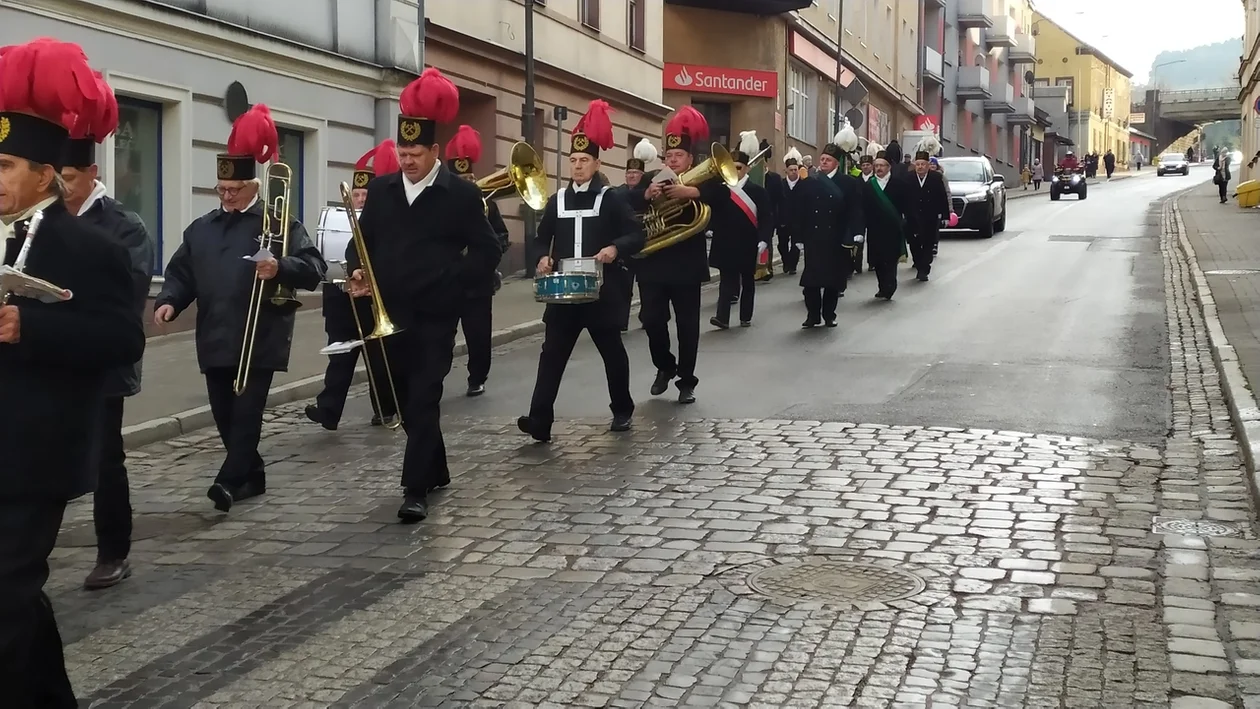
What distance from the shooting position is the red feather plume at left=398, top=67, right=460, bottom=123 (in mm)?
7797

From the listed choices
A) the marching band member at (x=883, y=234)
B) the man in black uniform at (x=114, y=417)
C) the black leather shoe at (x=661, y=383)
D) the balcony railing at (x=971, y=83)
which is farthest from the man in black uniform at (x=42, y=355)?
the balcony railing at (x=971, y=83)

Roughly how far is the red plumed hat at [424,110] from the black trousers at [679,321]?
13.0 ft

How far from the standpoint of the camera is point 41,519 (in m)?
4.01

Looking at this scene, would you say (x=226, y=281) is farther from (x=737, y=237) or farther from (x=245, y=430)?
(x=737, y=237)

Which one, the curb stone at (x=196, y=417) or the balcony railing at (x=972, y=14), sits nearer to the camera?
the curb stone at (x=196, y=417)

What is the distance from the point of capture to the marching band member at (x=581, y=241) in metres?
9.89

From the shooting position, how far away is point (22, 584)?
3939 mm

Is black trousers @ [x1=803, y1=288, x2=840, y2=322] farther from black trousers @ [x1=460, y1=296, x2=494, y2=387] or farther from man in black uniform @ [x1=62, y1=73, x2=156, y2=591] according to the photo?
man in black uniform @ [x1=62, y1=73, x2=156, y2=591]

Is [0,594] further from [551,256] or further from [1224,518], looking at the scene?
[551,256]

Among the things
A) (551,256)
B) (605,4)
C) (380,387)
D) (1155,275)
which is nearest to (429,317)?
(380,387)

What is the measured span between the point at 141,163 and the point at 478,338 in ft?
20.3

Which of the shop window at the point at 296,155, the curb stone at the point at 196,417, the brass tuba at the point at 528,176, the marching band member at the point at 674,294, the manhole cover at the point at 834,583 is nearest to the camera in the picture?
the manhole cover at the point at 834,583

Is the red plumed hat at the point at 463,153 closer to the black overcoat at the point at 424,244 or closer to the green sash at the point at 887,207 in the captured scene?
the black overcoat at the point at 424,244

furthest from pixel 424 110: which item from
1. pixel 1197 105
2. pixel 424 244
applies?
pixel 1197 105
